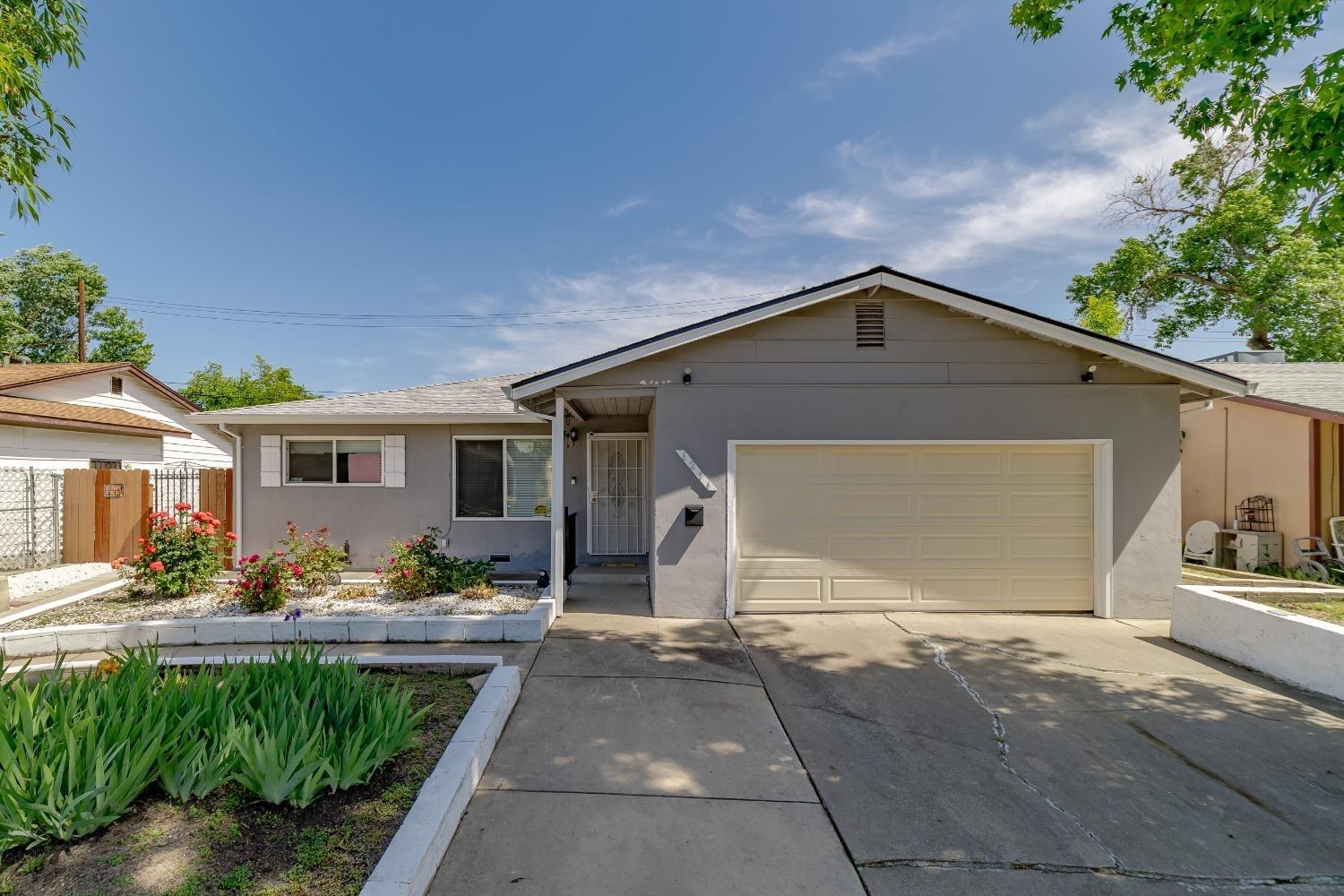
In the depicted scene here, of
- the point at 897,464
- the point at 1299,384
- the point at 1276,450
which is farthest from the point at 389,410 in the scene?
the point at 1299,384

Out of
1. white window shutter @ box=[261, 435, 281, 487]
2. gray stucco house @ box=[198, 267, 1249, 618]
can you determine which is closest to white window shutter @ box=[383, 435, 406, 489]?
white window shutter @ box=[261, 435, 281, 487]

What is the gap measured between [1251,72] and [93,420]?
2001 cm

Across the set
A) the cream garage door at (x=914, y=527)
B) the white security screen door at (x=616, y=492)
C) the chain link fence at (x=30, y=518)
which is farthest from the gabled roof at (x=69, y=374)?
the cream garage door at (x=914, y=527)

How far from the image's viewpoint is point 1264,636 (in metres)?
5.35

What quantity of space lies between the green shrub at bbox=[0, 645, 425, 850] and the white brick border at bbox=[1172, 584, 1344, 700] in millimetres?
7323

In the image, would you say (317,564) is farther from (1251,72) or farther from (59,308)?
(59,308)

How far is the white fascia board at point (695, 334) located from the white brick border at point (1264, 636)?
4.92m

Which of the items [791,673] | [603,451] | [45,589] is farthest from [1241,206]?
[45,589]

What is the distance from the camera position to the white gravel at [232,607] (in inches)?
255

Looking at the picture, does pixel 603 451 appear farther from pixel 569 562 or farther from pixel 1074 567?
pixel 1074 567

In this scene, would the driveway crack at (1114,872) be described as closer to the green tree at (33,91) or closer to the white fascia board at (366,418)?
the white fascia board at (366,418)

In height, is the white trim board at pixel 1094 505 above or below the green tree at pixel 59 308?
below

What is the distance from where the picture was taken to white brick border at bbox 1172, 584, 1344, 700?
16.0 ft

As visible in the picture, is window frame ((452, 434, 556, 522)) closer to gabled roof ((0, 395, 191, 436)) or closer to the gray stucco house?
the gray stucco house
